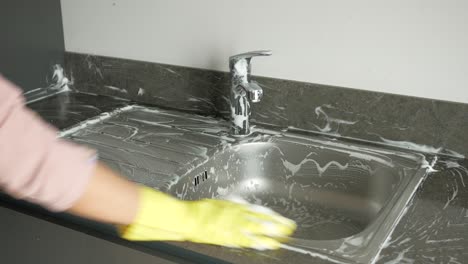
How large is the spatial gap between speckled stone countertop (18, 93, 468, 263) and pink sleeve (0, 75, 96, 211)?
0.27 meters

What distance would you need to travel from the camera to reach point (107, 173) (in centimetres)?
90

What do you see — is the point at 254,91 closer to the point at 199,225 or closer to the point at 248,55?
the point at 248,55

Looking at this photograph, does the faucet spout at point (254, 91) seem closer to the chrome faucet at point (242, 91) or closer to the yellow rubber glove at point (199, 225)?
the chrome faucet at point (242, 91)

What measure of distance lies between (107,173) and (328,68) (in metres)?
0.71

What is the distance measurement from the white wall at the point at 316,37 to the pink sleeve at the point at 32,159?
764mm

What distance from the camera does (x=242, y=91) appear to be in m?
1.40

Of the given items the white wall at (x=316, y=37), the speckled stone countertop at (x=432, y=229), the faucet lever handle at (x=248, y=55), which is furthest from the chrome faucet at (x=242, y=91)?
the speckled stone countertop at (x=432, y=229)

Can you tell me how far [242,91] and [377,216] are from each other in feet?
1.67

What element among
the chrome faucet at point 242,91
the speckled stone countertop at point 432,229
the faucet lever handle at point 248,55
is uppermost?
the faucet lever handle at point 248,55

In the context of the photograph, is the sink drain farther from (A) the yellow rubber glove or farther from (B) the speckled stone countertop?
(B) the speckled stone countertop

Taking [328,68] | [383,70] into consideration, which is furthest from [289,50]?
[383,70]

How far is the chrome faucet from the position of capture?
1353 millimetres

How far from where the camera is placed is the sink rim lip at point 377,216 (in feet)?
3.03

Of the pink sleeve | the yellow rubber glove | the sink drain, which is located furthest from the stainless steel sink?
the pink sleeve
